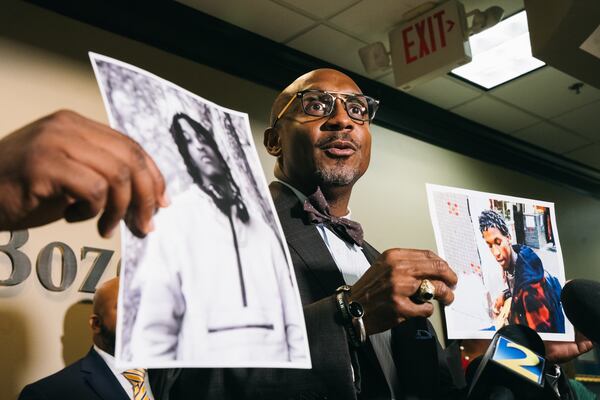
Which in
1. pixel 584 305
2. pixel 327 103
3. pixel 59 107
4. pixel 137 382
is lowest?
pixel 137 382

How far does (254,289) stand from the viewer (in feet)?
1.97

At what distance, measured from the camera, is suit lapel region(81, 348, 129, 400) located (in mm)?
2086

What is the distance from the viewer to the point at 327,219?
3.42ft

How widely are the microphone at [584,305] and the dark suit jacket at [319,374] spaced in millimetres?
205

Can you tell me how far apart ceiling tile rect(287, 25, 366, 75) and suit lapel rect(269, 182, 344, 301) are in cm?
218

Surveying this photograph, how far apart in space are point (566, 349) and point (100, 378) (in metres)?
1.45

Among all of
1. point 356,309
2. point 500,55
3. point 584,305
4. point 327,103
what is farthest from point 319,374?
point 500,55

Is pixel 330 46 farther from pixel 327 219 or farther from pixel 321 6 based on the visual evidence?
pixel 327 219

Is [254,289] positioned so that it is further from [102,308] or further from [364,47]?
[364,47]

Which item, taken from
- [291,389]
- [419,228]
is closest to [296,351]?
[291,389]

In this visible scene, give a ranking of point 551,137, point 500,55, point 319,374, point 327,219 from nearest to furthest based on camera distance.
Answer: point 319,374 → point 327,219 → point 500,55 → point 551,137

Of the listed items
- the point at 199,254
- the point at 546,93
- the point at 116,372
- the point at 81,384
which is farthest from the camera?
the point at 546,93

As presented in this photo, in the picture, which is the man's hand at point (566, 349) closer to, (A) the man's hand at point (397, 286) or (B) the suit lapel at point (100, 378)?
(A) the man's hand at point (397, 286)

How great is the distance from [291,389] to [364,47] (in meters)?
2.68
